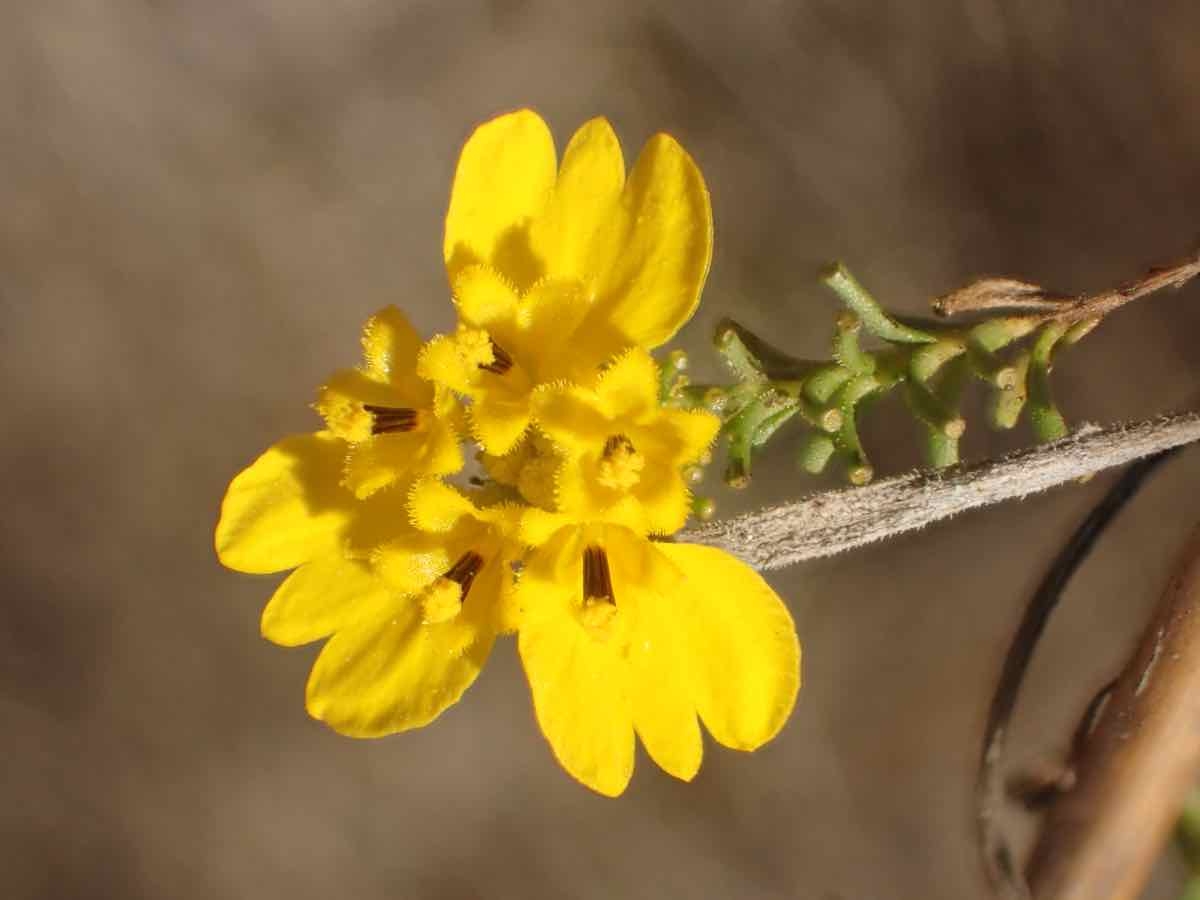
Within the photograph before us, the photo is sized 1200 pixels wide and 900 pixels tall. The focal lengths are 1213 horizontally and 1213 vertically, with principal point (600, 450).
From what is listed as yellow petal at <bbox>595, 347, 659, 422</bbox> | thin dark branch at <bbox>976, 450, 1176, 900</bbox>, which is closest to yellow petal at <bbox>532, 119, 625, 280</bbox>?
yellow petal at <bbox>595, 347, 659, 422</bbox>

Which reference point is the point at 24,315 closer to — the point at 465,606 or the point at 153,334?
the point at 153,334

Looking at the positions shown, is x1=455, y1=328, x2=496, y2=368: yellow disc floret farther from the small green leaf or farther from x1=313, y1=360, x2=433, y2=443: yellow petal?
the small green leaf

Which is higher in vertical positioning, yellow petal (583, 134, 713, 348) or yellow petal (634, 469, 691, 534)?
yellow petal (583, 134, 713, 348)

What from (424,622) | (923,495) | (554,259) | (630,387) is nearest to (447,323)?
(554,259)

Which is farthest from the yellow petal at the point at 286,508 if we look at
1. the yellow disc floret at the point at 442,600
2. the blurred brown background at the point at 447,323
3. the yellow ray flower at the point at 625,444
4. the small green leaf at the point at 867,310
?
the blurred brown background at the point at 447,323

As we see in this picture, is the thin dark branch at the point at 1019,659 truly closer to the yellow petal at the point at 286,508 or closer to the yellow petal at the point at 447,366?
the yellow petal at the point at 447,366

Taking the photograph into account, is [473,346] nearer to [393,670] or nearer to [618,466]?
[618,466]
